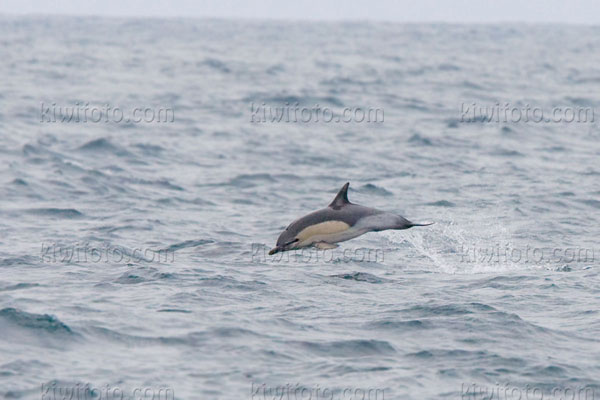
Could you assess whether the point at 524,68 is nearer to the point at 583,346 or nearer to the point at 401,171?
the point at 401,171

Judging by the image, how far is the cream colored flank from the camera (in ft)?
44.7

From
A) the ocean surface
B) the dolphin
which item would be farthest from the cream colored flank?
the ocean surface

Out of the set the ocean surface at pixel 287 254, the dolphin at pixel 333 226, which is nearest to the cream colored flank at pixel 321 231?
the dolphin at pixel 333 226

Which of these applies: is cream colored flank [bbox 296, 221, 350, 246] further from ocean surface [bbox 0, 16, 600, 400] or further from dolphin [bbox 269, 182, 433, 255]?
ocean surface [bbox 0, 16, 600, 400]

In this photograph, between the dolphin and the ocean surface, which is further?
the dolphin

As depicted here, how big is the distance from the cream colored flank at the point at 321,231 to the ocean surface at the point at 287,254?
0.63 m

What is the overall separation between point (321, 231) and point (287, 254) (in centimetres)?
249

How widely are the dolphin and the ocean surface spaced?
1.92 ft

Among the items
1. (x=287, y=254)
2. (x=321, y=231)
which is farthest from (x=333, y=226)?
(x=287, y=254)

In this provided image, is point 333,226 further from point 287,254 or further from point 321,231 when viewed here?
point 287,254

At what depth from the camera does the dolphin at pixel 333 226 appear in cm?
1365

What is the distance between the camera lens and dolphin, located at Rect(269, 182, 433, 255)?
44.8 feet

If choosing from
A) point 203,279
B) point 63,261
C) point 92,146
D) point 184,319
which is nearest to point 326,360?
point 184,319

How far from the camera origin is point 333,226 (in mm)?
13680
